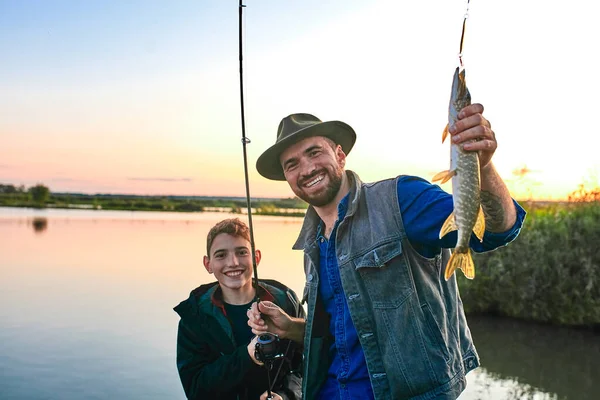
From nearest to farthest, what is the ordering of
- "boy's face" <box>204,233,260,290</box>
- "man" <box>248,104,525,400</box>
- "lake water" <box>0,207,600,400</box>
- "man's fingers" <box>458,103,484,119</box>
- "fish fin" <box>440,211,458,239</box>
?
1. "man's fingers" <box>458,103,484,119</box>
2. "fish fin" <box>440,211,458,239</box>
3. "man" <box>248,104,525,400</box>
4. "boy's face" <box>204,233,260,290</box>
5. "lake water" <box>0,207,600,400</box>

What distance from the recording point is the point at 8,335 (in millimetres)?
9711

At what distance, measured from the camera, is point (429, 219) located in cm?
226

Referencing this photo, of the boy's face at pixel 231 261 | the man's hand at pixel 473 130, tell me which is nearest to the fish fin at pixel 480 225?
the man's hand at pixel 473 130

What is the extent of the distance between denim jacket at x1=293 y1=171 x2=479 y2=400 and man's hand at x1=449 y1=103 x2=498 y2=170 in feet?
2.09

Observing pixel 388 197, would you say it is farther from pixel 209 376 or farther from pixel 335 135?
pixel 209 376

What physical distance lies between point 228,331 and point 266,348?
13.4 inches

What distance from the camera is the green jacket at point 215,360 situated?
2826mm

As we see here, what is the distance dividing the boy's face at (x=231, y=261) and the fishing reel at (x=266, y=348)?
49 cm

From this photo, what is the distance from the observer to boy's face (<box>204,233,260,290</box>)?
3.21 m

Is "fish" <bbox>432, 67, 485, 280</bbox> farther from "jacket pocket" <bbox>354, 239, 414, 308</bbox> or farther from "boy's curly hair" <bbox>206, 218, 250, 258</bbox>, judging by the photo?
"boy's curly hair" <bbox>206, 218, 250, 258</bbox>

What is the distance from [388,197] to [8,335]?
378 inches

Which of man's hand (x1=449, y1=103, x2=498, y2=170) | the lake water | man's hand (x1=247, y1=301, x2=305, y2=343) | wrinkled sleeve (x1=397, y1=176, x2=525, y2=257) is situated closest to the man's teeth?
wrinkled sleeve (x1=397, y1=176, x2=525, y2=257)

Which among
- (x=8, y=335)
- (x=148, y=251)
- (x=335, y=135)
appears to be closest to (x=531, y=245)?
(x=335, y=135)

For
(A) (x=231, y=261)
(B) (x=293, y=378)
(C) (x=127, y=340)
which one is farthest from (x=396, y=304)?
(C) (x=127, y=340)
